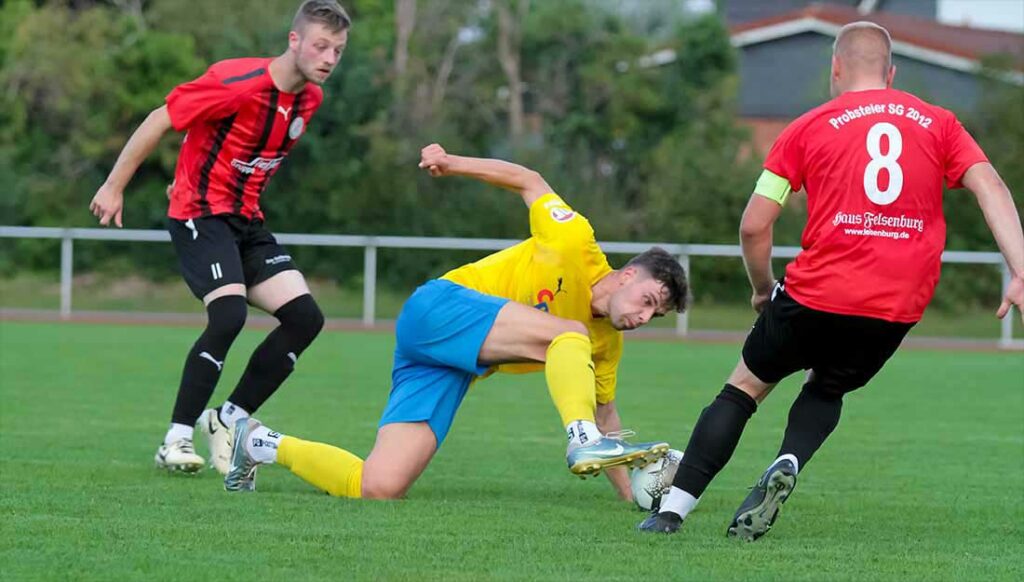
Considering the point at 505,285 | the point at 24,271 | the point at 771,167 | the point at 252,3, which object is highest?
the point at 252,3

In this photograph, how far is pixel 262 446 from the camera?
636 cm

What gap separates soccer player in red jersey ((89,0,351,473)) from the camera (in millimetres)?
6965

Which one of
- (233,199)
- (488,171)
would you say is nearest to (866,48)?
(488,171)

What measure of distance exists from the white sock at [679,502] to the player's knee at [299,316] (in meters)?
2.55

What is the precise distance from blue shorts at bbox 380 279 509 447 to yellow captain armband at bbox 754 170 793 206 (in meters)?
1.27

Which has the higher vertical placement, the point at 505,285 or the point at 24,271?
the point at 505,285

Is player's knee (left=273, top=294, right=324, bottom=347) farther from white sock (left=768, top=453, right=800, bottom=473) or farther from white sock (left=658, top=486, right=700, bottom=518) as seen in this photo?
white sock (left=768, top=453, right=800, bottom=473)

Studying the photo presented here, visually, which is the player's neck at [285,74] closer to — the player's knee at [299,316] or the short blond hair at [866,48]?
the player's knee at [299,316]

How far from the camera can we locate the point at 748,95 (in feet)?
126

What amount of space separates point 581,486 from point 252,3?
90.5 feet

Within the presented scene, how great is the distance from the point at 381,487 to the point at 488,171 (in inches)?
54.5

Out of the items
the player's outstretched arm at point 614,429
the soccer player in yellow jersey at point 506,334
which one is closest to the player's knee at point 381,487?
the soccer player in yellow jersey at point 506,334

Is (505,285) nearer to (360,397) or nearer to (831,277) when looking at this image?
(831,277)

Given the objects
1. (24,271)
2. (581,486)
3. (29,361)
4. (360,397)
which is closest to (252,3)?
(24,271)
